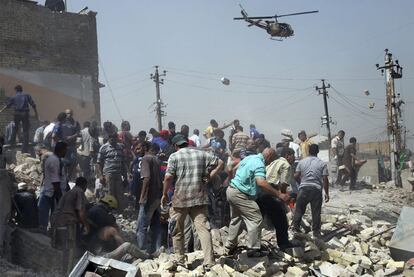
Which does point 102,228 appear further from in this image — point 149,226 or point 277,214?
point 277,214

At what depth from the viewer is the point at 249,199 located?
7.06 m

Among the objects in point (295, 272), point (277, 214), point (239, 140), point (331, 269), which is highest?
point (239, 140)

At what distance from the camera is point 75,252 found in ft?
25.9

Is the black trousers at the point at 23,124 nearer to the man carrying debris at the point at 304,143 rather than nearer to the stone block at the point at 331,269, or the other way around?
the man carrying debris at the point at 304,143

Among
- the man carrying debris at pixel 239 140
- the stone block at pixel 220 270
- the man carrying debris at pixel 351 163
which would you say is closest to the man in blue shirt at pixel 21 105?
the man carrying debris at pixel 239 140

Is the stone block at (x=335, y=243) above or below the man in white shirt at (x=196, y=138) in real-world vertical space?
below

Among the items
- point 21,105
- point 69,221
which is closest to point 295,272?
point 69,221

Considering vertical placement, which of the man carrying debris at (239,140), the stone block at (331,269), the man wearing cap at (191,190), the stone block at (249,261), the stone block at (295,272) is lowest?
the stone block at (331,269)

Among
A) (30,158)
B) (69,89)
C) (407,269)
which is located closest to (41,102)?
(69,89)

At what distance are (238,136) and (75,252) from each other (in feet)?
17.5

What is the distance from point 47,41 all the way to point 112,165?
36.2 ft

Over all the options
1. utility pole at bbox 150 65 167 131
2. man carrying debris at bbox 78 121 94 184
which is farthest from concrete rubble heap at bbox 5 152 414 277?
utility pole at bbox 150 65 167 131

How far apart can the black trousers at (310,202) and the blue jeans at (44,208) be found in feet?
13.9

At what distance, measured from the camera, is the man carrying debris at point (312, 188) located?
28.5 feet
